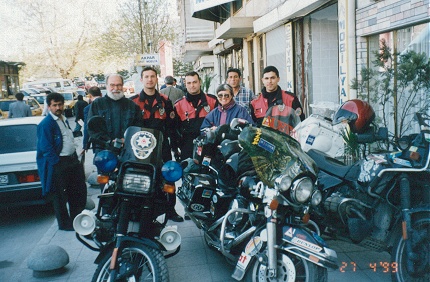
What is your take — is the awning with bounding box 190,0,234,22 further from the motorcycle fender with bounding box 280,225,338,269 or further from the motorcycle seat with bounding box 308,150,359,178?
the motorcycle fender with bounding box 280,225,338,269

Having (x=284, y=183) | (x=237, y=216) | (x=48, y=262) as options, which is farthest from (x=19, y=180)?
(x=284, y=183)

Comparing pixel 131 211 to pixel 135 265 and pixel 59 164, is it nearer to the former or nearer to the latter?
pixel 135 265

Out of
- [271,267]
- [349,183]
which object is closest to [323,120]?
[349,183]

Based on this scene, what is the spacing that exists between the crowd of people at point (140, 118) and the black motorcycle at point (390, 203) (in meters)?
1.52

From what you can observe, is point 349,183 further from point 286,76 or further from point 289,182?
point 286,76

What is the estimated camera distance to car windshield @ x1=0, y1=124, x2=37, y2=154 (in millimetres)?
6770

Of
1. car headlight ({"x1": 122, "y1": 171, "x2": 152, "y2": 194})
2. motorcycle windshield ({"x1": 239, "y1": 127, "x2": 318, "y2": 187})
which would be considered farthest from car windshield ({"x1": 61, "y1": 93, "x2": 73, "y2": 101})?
motorcycle windshield ({"x1": 239, "y1": 127, "x2": 318, "y2": 187})

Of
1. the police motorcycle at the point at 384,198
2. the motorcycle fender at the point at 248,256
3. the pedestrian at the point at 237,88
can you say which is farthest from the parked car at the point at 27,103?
the motorcycle fender at the point at 248,256

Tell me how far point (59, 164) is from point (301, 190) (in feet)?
11.8

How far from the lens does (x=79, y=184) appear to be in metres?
5.92

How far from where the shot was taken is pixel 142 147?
3455mm

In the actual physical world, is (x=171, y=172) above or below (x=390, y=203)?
above

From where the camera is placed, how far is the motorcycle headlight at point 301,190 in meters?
3.08

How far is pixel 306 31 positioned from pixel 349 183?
24.8 ft
